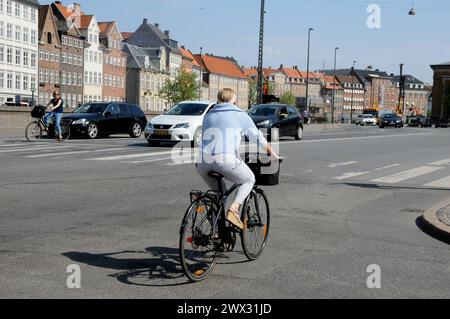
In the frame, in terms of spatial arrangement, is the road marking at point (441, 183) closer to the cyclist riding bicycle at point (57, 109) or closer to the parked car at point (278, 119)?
the parked car at point (278, 119)

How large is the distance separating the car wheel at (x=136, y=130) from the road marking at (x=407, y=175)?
13.6 metres

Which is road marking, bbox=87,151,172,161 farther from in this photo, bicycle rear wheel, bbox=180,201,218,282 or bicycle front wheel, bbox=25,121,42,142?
bicycle rear wheel, bbox=180,201,218,282

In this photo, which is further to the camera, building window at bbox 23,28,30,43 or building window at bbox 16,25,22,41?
building window at bbox 23,28,30,43

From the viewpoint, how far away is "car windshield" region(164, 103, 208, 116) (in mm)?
22891

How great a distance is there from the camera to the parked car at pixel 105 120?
2548 cm

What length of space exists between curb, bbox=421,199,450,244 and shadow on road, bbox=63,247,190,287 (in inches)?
133

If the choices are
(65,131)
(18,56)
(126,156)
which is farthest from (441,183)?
(18,56)

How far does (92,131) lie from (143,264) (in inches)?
797

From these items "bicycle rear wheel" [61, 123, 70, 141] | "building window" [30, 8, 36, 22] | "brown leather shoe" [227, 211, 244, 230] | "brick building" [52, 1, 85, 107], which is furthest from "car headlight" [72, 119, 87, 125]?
"brick building" [52, 1, 85, 107]

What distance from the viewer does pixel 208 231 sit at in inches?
232
